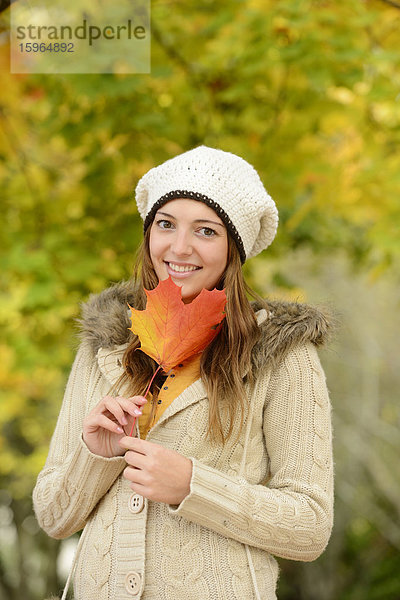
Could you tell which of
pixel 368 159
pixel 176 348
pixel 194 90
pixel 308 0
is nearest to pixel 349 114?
pixel 368 159

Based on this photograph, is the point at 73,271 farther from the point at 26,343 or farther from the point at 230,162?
the point at 230,162

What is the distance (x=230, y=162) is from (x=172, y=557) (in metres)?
1.04

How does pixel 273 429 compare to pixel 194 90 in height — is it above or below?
below

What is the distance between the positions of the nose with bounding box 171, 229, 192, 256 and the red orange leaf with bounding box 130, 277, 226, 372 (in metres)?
0.19

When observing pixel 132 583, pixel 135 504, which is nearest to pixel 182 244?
pixel 135 504

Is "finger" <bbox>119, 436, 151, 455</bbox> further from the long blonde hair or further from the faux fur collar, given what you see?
the faux fur collar

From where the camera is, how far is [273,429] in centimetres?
168

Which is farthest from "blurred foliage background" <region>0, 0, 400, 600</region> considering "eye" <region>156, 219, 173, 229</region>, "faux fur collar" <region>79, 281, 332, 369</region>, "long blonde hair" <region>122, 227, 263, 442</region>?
"eye" <region>156, 219, 173, 229</region>

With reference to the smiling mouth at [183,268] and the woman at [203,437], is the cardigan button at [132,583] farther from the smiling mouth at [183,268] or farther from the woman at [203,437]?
the smiling mouth at [183,268]

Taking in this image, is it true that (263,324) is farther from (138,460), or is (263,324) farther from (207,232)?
(138,460)

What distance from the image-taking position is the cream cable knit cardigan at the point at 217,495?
154 centimetres

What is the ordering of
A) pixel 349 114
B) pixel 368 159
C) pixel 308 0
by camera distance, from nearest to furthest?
1. pixel 308 0
2. pixel 349 114
3. pixel 368 159

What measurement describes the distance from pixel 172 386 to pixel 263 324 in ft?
0.99

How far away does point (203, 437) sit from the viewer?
5.43ft
